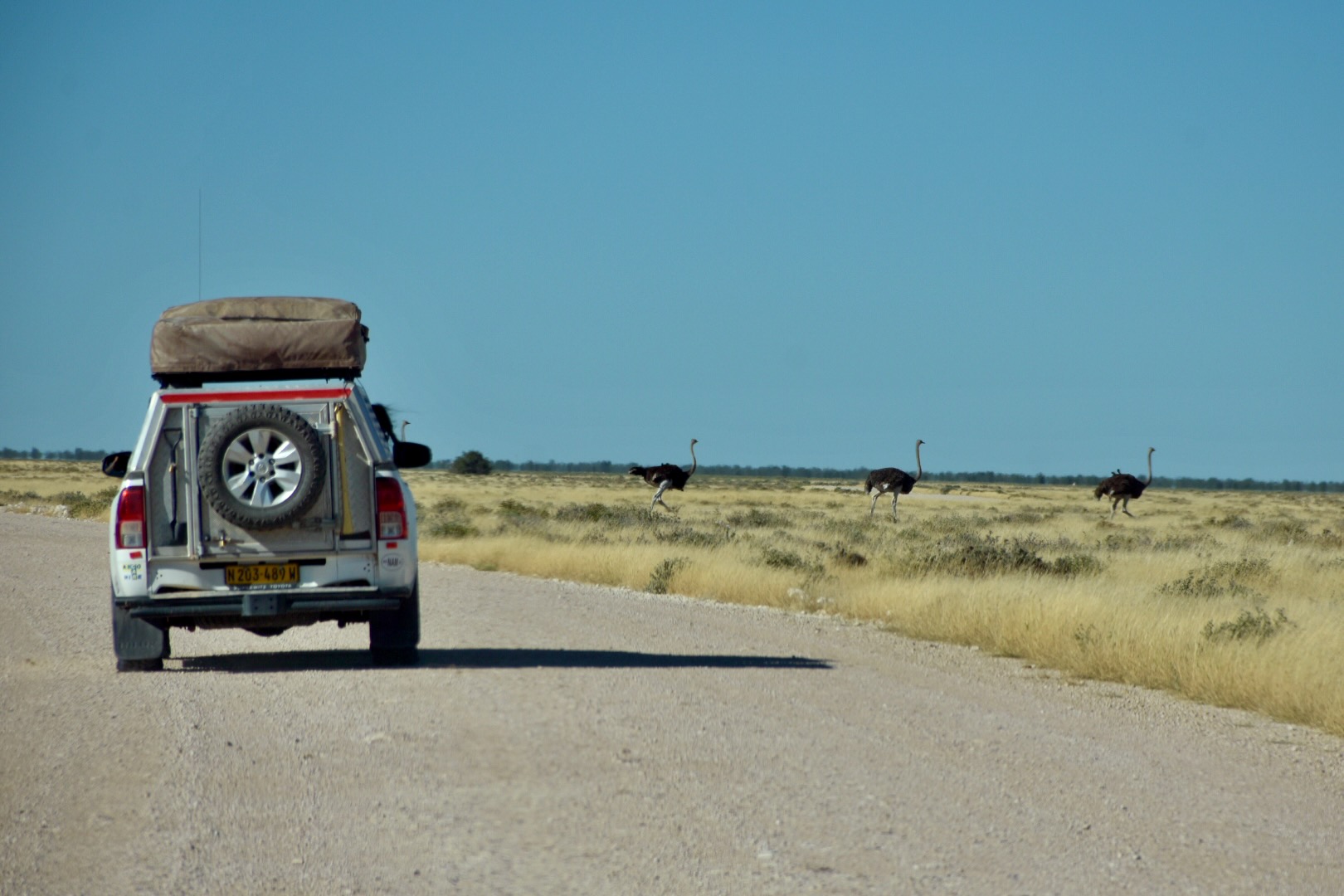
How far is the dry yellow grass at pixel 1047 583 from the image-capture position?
39.2 ft

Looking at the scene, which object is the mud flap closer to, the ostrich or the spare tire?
the spare tire

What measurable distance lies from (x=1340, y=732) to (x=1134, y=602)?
5.63 meters

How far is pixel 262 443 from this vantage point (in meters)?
11.0

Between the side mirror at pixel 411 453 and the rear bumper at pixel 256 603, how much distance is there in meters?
1.44

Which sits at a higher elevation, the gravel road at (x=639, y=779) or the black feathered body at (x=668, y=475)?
the black feathered body at (x=668, y=475)

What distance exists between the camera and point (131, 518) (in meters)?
11.0

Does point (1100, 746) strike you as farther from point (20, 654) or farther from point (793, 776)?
point (20, 654)

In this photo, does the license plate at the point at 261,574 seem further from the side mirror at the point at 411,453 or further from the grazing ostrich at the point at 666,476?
the grazing ostrich at the point at 666,476

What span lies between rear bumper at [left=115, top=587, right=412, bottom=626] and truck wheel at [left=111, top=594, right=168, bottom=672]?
13.4 inches

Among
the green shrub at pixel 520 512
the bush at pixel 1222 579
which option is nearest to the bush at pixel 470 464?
the green shrub at pixel 520 512

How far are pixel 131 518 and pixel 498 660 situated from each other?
10.1 ft

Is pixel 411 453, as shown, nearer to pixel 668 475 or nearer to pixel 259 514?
pixel 259 514

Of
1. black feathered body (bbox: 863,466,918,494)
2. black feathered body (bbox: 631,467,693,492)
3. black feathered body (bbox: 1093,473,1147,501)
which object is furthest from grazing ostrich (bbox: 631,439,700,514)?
black feathered body (bbox: 1093,473,1147,501)

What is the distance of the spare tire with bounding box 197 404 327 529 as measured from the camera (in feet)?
35.7
